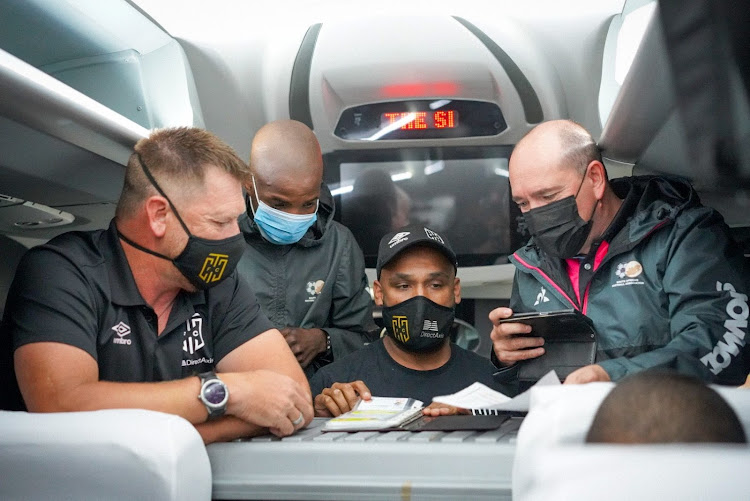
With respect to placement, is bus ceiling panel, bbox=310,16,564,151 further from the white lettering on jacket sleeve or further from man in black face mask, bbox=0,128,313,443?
the white lettering on jacket sleeve

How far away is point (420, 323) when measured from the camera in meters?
3.10

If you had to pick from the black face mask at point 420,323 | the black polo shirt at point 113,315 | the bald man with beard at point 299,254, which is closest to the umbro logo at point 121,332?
the black polo shirt at point 113,315

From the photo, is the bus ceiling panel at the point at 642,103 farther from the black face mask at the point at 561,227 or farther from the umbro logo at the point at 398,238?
the umbro logo at the point at 398,238

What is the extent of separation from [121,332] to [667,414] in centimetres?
→ 164

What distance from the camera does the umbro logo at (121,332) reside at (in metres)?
2.26

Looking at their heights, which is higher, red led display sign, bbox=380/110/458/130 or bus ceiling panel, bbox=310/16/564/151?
bus ceiling panel, bbox=310/16/564/151

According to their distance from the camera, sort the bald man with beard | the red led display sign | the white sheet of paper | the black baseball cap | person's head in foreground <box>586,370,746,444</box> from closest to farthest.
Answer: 1. person's head in foreground <box>586,370,746,444</box>
2. the white sheet of paper
3. the black baseball cap
4. the bald man with beard
5. the red led display sign

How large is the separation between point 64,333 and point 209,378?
39 centimetres

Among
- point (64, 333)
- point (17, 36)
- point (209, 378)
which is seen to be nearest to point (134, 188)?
point (64, 333)

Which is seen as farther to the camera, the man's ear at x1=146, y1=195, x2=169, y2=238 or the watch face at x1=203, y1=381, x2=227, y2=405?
the man's ear at x1=146, y1=195, x2=169, y2=238

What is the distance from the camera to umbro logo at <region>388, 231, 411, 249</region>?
3.31m

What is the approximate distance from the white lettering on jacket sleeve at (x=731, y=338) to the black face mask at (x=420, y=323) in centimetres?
104

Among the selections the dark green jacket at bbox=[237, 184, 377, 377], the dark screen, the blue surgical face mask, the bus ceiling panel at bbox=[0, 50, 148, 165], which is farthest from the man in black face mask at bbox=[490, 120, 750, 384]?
the bus ceiling panel at bbox=[0, 50, 148, 165]

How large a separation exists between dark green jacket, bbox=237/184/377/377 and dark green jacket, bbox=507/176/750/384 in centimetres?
85
